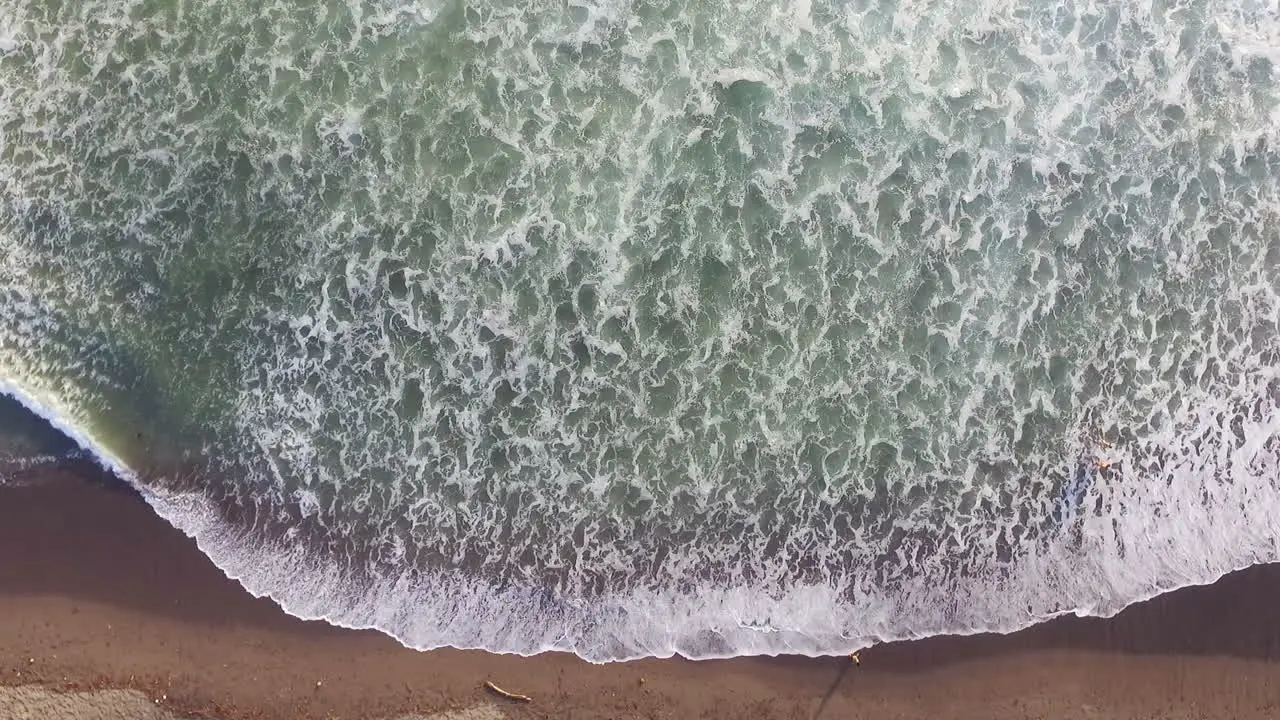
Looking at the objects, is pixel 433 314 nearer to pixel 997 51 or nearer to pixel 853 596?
pixel 853 596

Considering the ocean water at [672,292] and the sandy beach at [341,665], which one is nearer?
the sandy beach at [341,665]

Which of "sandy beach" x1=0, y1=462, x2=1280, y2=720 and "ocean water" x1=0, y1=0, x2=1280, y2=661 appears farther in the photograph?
"ocean water" x1=0, y1=0, x2=1280, y2=661

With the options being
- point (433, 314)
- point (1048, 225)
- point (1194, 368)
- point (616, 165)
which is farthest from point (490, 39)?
point (1194, 368)

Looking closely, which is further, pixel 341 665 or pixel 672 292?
pixel 672 292

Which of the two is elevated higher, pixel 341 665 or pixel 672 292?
pixel 672 292
